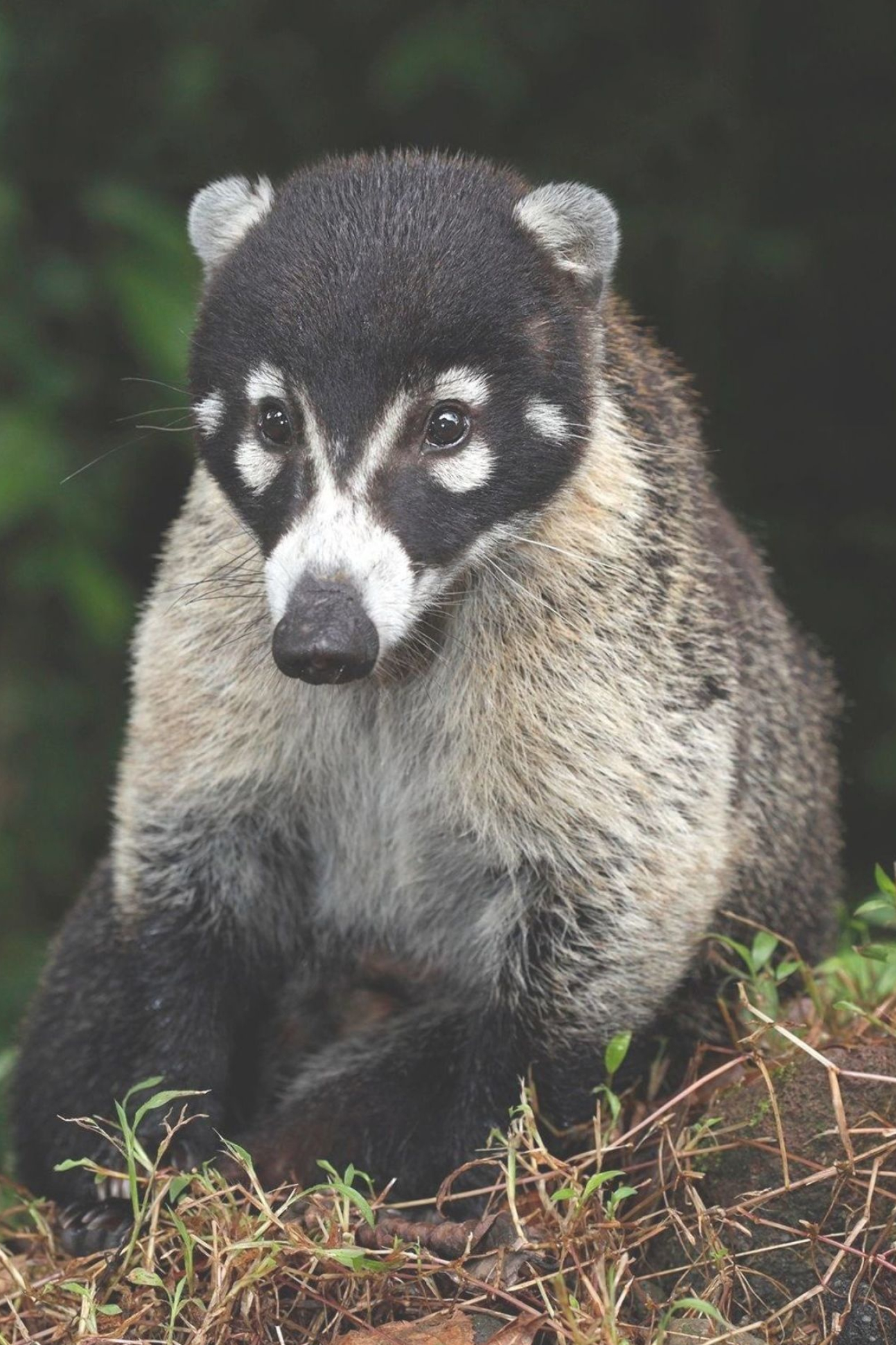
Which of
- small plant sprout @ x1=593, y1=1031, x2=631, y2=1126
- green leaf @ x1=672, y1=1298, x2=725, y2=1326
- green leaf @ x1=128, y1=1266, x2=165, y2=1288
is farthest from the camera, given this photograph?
small plant sprout @ x1=593, y1=1031, x2=631, y2=1126

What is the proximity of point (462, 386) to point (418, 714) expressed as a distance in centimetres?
85

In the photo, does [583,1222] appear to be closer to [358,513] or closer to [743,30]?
[358,513]

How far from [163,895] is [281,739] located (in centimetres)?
51

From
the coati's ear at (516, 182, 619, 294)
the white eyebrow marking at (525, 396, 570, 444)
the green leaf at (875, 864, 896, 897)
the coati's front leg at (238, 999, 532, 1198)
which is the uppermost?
the coati's ear at (516, 182, 619, 294)

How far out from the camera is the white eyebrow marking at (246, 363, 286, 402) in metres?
3.70

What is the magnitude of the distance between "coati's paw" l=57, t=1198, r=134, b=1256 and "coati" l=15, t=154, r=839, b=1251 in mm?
10

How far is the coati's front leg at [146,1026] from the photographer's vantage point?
13.7 feet

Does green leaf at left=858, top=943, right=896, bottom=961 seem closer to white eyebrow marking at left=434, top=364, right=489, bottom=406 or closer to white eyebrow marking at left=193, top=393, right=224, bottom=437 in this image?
white eyebrow marking at left=434, top=364, right=489, bottom=406

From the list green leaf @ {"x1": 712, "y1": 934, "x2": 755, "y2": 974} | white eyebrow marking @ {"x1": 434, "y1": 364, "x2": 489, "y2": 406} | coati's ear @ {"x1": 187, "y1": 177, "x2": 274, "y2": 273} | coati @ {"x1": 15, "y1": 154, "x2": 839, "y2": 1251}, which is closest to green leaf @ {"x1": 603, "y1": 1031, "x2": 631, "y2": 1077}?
coati @ {"x1": 15, "y1": 154, "x2": 839, "y2": 1251}

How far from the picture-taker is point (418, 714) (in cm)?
414

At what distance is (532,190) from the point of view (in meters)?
4.03

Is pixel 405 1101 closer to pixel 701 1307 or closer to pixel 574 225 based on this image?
pixel 701 1307

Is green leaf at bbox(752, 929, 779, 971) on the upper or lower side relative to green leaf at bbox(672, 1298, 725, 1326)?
upper

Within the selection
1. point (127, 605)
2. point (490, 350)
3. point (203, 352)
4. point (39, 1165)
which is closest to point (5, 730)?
point (127, 605)
